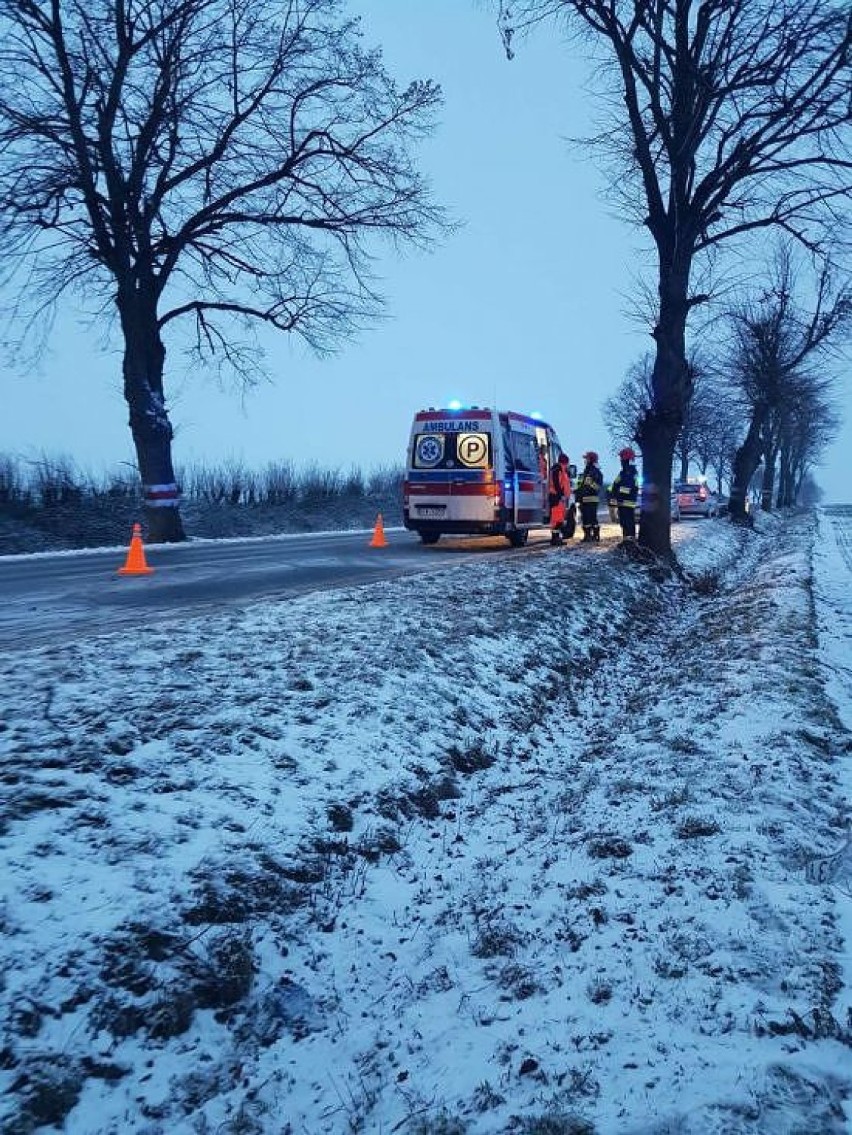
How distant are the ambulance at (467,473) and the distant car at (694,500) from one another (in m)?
24.4

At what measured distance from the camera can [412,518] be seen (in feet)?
51.7

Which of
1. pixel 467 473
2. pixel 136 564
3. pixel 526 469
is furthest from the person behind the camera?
pixel 526 469

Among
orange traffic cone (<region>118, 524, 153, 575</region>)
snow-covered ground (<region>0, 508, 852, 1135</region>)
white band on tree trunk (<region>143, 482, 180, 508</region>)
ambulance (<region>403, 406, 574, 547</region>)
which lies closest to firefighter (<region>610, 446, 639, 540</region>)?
ambulance (<region>403, 406, 574, 547</region>)

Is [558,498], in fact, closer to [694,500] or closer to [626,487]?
[626,487]

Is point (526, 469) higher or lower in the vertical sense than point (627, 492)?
higher

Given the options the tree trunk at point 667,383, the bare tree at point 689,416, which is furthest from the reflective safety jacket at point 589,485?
the bare tree at point 689,416

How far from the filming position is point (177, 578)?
10516 mm

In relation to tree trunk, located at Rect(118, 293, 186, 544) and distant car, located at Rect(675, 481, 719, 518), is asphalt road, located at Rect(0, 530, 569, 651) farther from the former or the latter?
distant car, located at Rect(675, 481, 719, 518)

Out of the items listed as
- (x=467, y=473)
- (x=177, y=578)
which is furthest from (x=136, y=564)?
(x=467, y=473)

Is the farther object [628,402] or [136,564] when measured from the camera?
[628,402]

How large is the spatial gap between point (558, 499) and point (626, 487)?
2.12m

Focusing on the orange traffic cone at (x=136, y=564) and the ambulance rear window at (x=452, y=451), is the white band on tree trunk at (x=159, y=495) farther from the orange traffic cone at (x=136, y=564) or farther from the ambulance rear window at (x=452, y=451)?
the ambulance rear window at (x=452, y=451)

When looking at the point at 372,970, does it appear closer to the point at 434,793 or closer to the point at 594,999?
the point at 594,999

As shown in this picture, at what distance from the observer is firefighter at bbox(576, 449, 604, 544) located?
645 inches
